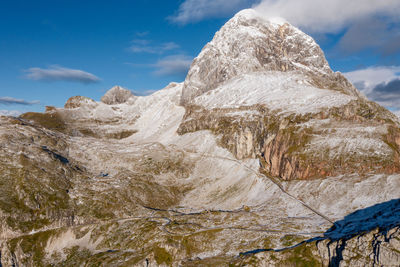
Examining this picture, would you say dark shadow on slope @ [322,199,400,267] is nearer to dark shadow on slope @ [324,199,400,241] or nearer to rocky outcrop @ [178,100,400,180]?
dark shadow on slope @ [324,199,400,241]

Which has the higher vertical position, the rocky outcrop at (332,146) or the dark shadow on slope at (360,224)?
the rocky outcrop at (332,146)

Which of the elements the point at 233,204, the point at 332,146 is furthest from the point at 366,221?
the point at 233,204

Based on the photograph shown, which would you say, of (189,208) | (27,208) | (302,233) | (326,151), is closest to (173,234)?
(189,208)

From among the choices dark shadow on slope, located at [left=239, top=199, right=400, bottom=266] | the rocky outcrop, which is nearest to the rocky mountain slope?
dark shadow on slope, located at [left=239, top=199, right=400, bottom=266]

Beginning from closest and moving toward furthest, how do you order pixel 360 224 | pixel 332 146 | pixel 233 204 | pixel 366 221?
pixel 360 224 → pixel 366 221 → pixel 233 204 → pixel 332 146

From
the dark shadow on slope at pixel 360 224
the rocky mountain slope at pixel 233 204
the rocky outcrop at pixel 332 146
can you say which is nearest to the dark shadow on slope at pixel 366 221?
the dark shadow on slope at pixel 360 224

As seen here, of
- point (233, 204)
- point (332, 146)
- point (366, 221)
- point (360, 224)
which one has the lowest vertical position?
point (233, 204)

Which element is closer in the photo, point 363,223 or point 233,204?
point 363,223

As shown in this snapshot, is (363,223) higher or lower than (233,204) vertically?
higher

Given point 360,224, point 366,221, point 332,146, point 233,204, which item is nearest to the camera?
point 360,224

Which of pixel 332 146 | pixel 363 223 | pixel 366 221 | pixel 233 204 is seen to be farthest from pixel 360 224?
pixel 233 204

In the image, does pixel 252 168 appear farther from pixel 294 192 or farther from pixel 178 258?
pixel 178 258

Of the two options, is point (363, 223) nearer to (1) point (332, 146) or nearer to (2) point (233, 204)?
(1) point (332, 146)

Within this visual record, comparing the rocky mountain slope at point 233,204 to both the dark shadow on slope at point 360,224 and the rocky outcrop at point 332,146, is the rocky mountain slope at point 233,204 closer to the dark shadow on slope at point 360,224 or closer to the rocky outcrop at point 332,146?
the dark shadow on slope at point 360,224
